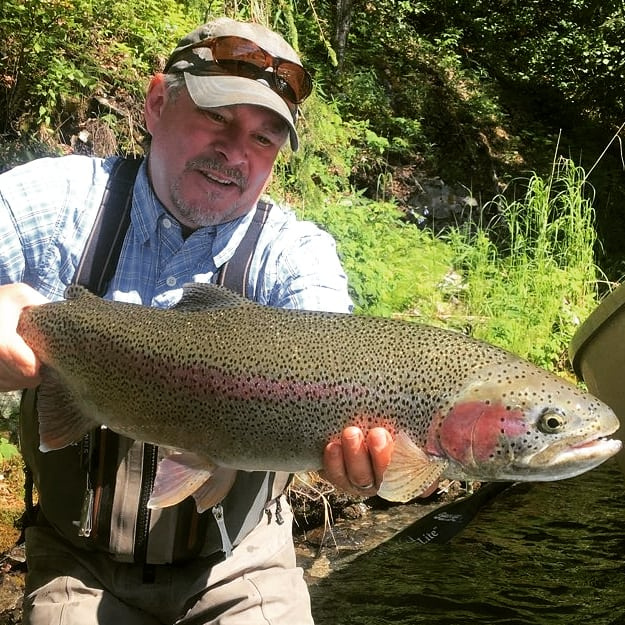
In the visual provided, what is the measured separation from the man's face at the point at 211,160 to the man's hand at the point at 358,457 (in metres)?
1.05

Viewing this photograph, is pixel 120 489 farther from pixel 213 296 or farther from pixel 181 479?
pixel 213 296

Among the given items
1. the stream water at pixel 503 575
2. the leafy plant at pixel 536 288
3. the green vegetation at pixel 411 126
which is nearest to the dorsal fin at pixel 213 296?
the stream water at pixel 503 575

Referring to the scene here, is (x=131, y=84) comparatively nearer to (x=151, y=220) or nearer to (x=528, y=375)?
(x=151, y=220)

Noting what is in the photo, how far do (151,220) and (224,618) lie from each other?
4.45 ft

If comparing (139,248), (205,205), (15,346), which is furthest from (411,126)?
(15,346)

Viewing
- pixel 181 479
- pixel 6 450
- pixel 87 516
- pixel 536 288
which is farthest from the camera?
pixel 536 288

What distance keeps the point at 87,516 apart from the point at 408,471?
3.64 feet

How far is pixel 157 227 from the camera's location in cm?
265

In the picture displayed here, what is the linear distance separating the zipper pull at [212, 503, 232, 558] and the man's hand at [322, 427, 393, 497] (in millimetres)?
571

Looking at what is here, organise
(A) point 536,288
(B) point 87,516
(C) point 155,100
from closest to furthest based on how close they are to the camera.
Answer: (B) point 87,516 → (C) point 155,100 → (A) point 536,288

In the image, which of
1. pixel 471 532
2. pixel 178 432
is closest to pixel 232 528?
pixel 178 432

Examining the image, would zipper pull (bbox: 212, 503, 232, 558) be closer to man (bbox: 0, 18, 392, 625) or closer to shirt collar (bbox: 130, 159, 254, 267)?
man (bbox: 0, 18, 392, 625)

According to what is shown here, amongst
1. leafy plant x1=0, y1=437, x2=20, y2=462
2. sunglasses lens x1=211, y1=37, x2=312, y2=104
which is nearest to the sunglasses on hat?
sunglasses lens x1=211, y1=37, x2=312, y2=104

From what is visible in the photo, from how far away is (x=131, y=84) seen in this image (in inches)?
250
